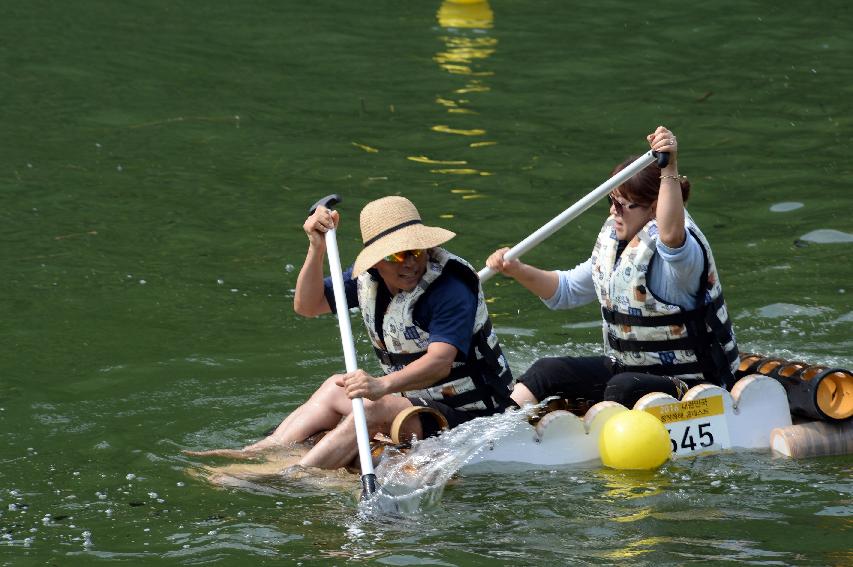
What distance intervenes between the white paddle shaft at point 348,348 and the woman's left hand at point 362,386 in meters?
0.08

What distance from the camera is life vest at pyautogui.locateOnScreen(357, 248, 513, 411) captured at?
5.94m

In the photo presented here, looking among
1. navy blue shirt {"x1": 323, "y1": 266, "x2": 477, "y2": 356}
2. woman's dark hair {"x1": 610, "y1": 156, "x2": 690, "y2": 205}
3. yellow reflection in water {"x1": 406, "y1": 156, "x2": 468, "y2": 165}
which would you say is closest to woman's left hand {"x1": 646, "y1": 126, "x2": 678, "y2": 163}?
woman's dark hair {"x1": 610, "y1": 156, "x2": 690, "y2": 205}

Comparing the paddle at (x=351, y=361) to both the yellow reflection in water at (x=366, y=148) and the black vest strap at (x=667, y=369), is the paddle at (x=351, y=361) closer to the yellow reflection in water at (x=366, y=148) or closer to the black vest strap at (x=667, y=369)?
the black vest strap at (x=667, y=369)

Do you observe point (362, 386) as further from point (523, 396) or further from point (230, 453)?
point (523, 396)

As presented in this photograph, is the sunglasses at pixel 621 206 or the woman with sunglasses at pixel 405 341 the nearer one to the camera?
the woman with sunglasses at pixel 405 341

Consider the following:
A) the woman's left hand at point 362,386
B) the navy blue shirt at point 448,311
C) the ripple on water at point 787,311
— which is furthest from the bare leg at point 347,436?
the ripple on water at point 787,311

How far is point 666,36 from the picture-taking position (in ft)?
46.1

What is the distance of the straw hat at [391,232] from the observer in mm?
5746

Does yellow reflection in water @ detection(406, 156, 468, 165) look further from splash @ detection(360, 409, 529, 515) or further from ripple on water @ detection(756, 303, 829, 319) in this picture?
splash @ detection(360, 409, 529, 515)

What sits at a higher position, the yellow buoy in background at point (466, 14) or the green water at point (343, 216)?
the yellow buoy in background at point (466, 14)

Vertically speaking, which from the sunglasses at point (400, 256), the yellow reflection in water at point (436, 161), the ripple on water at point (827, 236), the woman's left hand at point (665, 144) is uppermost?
the yellow reflection in water at point (436, 161)

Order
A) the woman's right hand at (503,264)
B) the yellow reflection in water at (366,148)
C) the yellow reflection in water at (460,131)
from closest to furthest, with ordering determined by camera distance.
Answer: the woman's right hand at (503,264), the yellow reflection in water at (366,148), the yellow reflection in water at (460,131)

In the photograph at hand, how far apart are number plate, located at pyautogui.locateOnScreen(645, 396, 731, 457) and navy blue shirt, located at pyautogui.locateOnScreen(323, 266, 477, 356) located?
0.85 metres

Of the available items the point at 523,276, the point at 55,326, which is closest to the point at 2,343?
the point at 55,326
